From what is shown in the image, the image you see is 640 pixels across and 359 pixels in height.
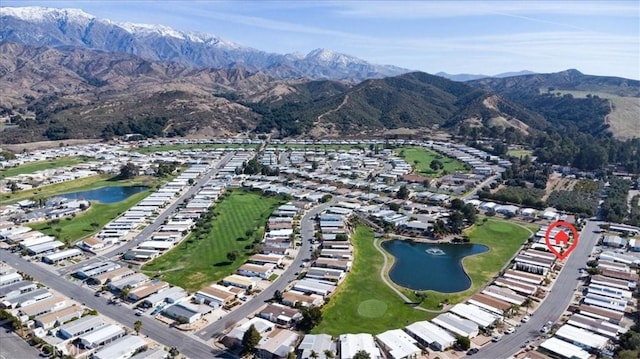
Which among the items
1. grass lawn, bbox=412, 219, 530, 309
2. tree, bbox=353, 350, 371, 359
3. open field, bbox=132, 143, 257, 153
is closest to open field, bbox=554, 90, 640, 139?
grass lawn, bbox=412, 219, 530, 309

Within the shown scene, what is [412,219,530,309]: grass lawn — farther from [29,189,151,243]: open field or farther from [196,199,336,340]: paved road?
[29,189,151,243]: open field

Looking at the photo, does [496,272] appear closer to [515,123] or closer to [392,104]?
[515,123]

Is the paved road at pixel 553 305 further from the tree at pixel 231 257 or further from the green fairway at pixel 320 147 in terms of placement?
the green fairway at pixel 320 147

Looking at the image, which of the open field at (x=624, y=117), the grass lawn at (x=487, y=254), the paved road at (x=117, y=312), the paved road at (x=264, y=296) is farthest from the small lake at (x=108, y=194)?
the open field at (x=624, y=117)

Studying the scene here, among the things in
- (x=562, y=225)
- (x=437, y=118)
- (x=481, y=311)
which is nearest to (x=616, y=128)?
Result: (x=437, y=118)

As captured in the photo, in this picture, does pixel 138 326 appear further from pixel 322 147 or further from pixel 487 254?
pixel 322 147
